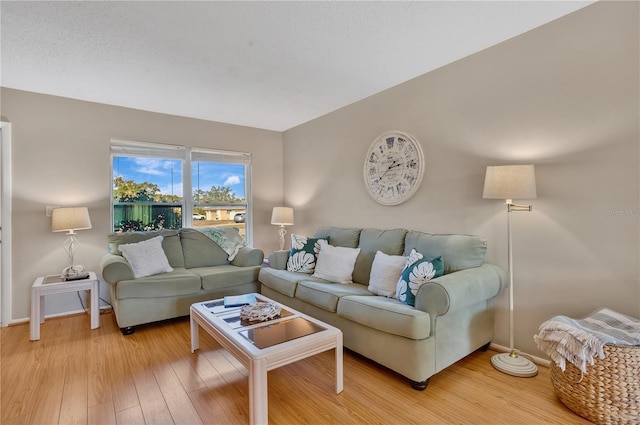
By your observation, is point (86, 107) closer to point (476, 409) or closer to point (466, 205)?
point (466, 205)

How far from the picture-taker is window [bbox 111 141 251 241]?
384cm

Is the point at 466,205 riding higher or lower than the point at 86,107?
lower

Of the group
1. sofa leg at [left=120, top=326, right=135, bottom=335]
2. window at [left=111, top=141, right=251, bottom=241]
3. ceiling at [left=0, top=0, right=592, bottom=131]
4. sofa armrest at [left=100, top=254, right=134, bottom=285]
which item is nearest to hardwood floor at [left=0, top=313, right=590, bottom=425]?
sofa leg at [left=120, top=326, right=135, bottom=335]

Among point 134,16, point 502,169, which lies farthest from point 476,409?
point 134,16

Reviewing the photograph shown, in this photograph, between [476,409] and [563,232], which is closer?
[476,409]

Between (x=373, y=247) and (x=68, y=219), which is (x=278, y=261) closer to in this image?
(x=373, y=247)

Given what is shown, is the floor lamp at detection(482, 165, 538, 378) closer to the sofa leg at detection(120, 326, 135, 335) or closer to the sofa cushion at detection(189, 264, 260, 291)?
the sofa cushion at detection(189, 264, 260, 291)

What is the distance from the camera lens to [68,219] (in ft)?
10.1

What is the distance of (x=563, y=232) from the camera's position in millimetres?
2139

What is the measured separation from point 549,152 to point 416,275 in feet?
4.21

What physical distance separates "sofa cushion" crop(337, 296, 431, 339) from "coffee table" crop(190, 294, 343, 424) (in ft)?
0.91

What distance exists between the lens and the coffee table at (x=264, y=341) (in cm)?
161

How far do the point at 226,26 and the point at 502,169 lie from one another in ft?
7.06

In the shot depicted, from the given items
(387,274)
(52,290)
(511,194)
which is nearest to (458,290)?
(387,274)
